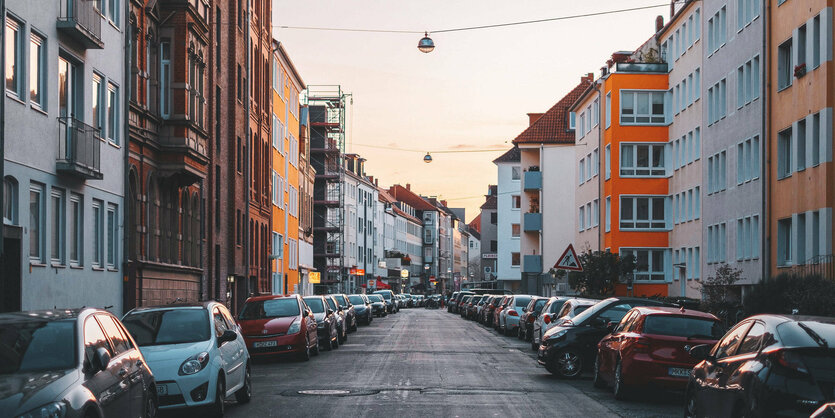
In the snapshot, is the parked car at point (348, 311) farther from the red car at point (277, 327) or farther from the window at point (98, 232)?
the window at point (98, 232)

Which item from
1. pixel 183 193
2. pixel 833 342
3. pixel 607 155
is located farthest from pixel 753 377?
pixel 607 155

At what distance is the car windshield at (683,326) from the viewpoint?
54.0ft

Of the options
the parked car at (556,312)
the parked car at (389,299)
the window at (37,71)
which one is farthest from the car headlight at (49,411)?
the parked car at (389,299)

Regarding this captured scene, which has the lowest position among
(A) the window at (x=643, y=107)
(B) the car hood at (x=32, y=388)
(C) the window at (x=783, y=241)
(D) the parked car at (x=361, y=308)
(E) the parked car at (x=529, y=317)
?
(D) the parked car at (x=361, y=308)

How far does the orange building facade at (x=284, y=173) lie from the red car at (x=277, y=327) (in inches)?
1200

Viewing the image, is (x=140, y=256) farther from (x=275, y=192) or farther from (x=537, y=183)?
(x=537, y=183)

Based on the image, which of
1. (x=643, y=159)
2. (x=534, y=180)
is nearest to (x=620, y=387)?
(x=643, y=159)

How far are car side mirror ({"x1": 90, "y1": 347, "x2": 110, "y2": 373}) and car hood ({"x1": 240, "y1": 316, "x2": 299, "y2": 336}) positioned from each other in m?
16.0

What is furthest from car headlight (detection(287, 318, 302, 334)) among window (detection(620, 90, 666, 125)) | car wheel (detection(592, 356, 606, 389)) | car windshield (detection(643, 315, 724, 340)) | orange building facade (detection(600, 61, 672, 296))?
window (detection(620, 90, 666, 125))

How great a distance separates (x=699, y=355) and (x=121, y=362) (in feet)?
19.5

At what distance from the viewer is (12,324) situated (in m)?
9.89

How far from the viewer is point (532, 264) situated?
7838 centimetres

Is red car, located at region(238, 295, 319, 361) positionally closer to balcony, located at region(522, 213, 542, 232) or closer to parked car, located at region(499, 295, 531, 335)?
parked car, located at region(499, 295, 531, 335)

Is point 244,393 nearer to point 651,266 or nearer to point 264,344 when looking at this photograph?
point 264,344
